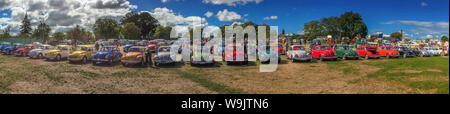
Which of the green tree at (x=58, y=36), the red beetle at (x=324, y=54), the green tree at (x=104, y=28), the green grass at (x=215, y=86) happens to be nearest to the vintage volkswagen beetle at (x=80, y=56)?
the green grass at (x=215, y=86)

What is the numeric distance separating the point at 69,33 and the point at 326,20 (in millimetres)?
70652

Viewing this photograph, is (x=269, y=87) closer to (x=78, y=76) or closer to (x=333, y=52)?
(x=78, y=76)

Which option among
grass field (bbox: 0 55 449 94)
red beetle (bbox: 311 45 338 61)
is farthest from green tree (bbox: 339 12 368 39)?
grass field (bbox: 0 55 449 94)

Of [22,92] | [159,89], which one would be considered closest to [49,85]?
[22,92]

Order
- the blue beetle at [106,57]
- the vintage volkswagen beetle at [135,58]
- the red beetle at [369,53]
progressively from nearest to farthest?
the vintage volkswagen beetle at [135,58] → the blue beetle at [106,57] → the red beetle at [369,53]

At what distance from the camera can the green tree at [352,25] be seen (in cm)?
6091

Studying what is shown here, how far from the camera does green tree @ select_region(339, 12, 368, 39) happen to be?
6091 cm

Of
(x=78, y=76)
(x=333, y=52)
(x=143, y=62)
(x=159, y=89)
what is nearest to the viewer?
(x=159, y=89)

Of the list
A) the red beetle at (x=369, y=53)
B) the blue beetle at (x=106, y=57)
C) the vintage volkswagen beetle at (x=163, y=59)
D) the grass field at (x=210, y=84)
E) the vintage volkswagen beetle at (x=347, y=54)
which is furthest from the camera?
the red beetle at (x=369, y=53)

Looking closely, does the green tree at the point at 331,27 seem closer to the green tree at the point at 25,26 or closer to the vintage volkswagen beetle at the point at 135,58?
the vintage volkswagen beetle at the point at 135,58

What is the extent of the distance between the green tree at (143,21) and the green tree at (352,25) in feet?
202

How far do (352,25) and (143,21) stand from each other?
2599 inches
